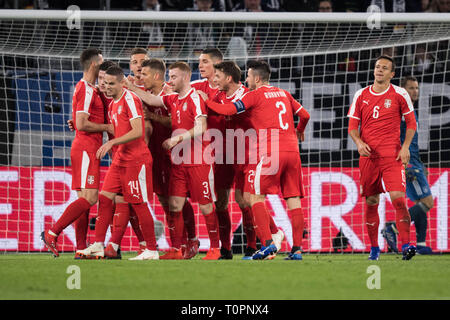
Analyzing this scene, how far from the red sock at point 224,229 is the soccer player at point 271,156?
0.70m

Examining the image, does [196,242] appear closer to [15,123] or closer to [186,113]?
[186,113]

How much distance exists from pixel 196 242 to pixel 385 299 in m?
3.88

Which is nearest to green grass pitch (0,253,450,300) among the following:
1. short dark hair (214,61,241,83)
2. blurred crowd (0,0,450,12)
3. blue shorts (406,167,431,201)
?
short dark hair (214,61,241,83)

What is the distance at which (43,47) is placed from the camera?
9125 millimetres

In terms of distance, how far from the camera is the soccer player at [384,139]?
6.93 m

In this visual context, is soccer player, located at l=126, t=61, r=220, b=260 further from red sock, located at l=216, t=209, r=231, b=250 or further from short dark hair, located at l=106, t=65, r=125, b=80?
short dark hair, located at l=106, t=65, r=125, b=80

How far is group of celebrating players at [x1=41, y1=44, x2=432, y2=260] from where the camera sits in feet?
21.9

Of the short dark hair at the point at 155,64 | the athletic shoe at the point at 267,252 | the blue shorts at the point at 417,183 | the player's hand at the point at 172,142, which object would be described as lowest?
the athletic shoe at the point at 267,252

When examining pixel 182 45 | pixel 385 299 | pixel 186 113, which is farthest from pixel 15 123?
pixel 385 299

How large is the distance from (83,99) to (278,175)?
6.79 feet

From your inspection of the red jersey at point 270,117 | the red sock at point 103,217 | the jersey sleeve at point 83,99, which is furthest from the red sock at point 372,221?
the jersey sleeve at point 83,99

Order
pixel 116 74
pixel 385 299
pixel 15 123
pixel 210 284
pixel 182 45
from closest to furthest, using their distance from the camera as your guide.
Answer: pixel 385 299 → pixel 210 284 → pixel 116 74 → pixel 15 123 → pixel 182 45

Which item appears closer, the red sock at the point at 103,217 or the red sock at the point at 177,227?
the red sock at the point at 103,217

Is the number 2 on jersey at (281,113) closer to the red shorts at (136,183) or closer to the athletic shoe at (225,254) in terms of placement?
the red shorts at (136,183)
